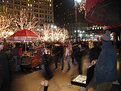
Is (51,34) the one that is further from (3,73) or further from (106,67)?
(106,67)

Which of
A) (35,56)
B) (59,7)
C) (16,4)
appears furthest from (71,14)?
(35,56)

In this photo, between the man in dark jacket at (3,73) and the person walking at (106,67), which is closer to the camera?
the person walking at (106,67)

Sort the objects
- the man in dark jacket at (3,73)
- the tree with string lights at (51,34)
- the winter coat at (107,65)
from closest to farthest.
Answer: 1. the winter coat at (107,65)
2. the man in dark jacket at (3,73)
3. the tree with string lights at (51,34)

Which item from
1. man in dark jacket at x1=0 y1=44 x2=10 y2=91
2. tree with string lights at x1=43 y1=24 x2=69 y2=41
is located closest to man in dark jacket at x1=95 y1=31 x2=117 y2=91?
man in dark jacket at x1=0 y1=44 x2=10 y2=91

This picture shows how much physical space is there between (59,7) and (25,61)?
421ft

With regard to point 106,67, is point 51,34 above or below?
above

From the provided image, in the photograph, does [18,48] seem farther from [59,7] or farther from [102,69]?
[59,7]

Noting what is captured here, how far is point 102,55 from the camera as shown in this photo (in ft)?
8.57

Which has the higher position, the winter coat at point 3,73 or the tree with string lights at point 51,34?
the tree with string lights at point 51,34

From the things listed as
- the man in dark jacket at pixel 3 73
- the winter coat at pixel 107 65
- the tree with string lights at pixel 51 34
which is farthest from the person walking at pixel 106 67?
the tree with string lights at pixel 51 34

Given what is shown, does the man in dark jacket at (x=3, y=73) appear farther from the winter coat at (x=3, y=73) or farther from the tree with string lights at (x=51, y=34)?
the tree with string lights at (x=51, y=34)

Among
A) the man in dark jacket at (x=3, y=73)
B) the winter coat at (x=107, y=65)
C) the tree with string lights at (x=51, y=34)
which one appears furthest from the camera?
the tree with string lights at (x=51, y=34)

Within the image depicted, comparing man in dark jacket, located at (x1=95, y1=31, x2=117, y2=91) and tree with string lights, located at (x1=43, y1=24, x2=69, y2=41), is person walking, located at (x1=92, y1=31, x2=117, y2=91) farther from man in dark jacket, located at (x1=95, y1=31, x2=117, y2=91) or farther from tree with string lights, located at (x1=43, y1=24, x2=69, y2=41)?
tree with string lights, located at (x1=43, y1=24, x2=69, y2=41)

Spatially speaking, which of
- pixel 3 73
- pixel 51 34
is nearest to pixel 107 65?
pixel 3 73
